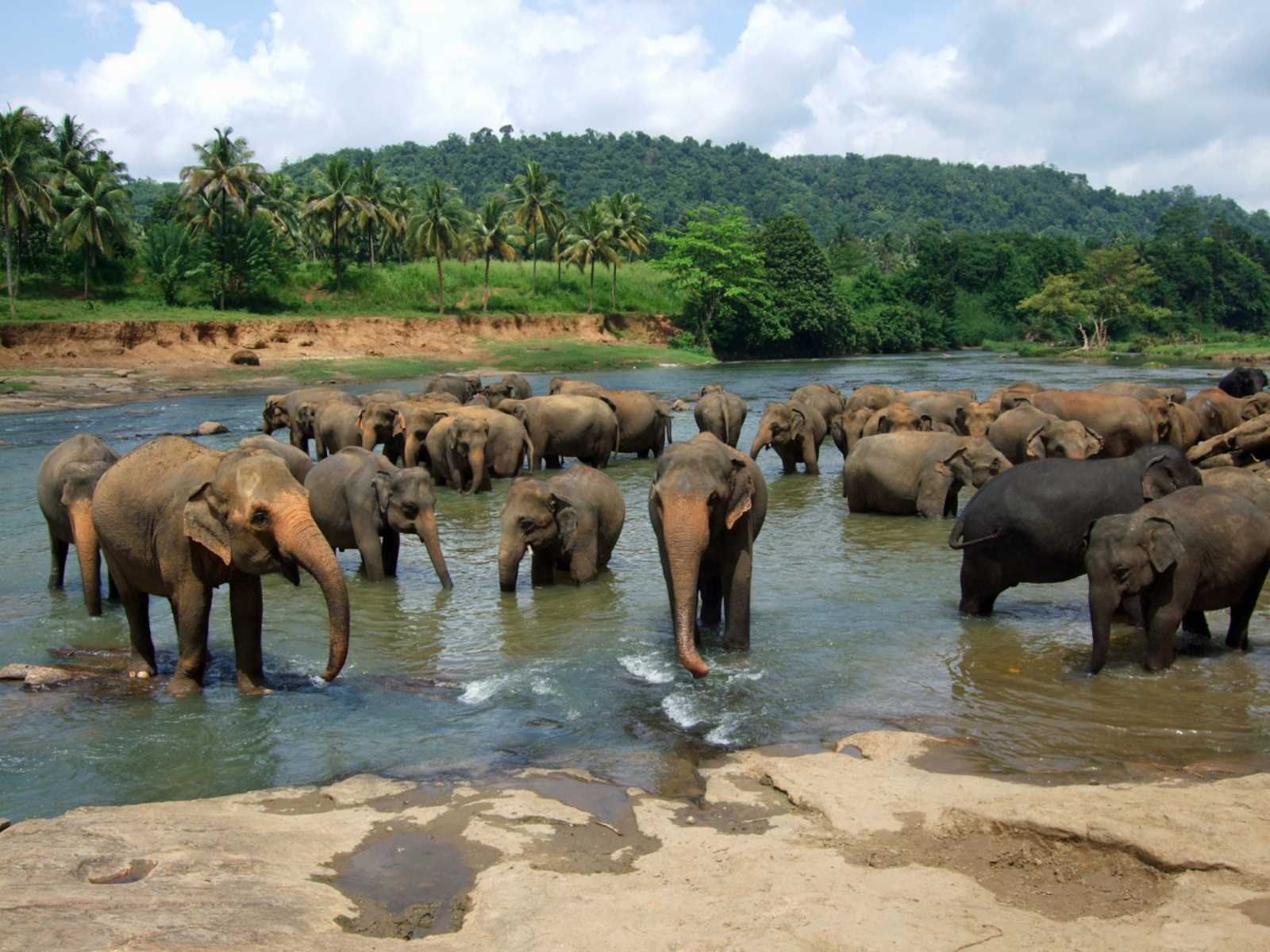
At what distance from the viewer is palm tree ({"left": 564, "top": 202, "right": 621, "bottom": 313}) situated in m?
73.5

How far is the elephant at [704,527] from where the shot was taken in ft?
26.0

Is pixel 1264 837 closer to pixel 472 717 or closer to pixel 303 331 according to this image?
pixel 472 717

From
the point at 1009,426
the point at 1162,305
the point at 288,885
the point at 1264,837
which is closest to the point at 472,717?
the point at 288,885

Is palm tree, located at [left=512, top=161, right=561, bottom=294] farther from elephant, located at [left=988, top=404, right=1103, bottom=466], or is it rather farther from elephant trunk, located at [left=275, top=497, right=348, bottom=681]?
elephant trunk, located at [left=275, top=497, right=348, bottom=681]

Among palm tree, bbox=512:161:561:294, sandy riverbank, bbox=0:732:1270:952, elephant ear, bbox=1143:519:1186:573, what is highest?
palm tree, bbox=512:161:561:294

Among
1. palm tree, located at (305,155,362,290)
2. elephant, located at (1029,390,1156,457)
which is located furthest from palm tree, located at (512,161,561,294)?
elephant, located at (1029,390,1156,457)

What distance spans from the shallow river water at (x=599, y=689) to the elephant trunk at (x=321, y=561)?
2.36 feet

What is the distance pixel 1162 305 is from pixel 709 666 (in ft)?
302

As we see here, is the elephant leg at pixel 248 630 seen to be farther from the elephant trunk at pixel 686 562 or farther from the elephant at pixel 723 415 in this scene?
the elephant at pixel 723 415

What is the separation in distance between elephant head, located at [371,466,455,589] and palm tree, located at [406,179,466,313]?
55.7 meters

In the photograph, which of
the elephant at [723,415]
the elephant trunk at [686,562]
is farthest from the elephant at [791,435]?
the elephant trunk at [686,562]

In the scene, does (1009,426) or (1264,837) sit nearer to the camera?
(1264,837)

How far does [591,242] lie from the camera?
242 feet

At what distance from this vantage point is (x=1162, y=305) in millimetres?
90938
